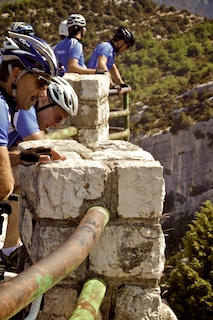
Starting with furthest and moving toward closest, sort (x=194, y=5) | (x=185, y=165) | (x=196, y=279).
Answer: (x=194, y=5)
(x=185, y=165)
(x=196, y=279)

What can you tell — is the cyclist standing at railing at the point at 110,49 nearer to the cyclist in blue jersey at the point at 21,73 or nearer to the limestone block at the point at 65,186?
the cyclist in blue jersey at the point at 21,73

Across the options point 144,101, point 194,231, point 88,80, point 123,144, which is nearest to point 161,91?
point 144,101

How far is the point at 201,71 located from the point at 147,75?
550 centimetres

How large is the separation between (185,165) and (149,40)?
69.8 ft

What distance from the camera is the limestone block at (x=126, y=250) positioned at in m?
2.62

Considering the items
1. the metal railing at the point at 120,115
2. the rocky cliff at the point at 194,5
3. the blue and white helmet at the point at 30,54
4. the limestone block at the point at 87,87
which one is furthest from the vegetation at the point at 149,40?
the blue and white helmet at the point at 30,54

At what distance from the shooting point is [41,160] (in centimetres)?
262

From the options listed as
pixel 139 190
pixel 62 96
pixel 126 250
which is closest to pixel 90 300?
pixel 126 250

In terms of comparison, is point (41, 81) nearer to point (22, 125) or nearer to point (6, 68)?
point (6, 68)

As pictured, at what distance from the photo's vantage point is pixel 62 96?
387 centimetres

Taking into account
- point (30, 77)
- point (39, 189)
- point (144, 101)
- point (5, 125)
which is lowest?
point (144, 101)

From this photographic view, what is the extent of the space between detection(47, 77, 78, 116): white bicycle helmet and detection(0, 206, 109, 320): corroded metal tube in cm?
145

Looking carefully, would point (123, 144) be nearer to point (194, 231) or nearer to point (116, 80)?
point (116, 80)

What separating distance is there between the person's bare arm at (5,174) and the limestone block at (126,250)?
45 centimetres
